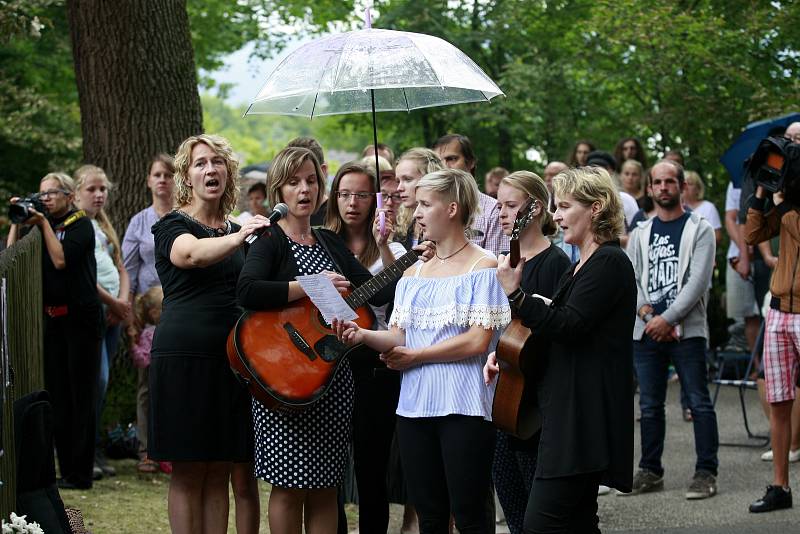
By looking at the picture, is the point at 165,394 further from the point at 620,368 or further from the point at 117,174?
the point at 117,174

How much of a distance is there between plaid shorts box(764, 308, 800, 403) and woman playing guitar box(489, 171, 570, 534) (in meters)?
2.09

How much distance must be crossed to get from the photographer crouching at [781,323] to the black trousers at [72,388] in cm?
458

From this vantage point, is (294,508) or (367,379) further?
(367,379)

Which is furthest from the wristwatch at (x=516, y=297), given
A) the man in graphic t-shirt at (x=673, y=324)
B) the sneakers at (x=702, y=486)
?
the sneakers at (x=702, y=486)

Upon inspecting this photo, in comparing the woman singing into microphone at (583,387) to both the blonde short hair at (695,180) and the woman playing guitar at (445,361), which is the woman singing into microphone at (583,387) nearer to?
the woman playing guitar at (445,361)

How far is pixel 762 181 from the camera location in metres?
7.44

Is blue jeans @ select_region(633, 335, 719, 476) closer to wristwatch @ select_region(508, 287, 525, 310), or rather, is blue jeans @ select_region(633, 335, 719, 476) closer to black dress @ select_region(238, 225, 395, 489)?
black dress @ select_region(238, 225, 395, 489)

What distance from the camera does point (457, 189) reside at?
554 centimetres

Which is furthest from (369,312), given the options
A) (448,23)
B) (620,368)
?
(448,23)

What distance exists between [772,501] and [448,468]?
317cm

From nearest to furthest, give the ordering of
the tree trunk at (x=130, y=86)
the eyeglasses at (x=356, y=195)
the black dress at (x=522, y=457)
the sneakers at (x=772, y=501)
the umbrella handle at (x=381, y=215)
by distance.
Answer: the black dress at (x=522, y=457) < the umbrella handle at (x=381, y=215) < the eyeglasses at (x=356, y=195) < the sneakers at (x=772, y=501) < the tree trunk at (x=130, y=86)

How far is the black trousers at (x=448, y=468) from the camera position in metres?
5.27

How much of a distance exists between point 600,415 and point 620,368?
222mm

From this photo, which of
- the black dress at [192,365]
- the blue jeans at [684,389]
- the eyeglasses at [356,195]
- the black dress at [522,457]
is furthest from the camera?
the blue jeans at [684,389]
